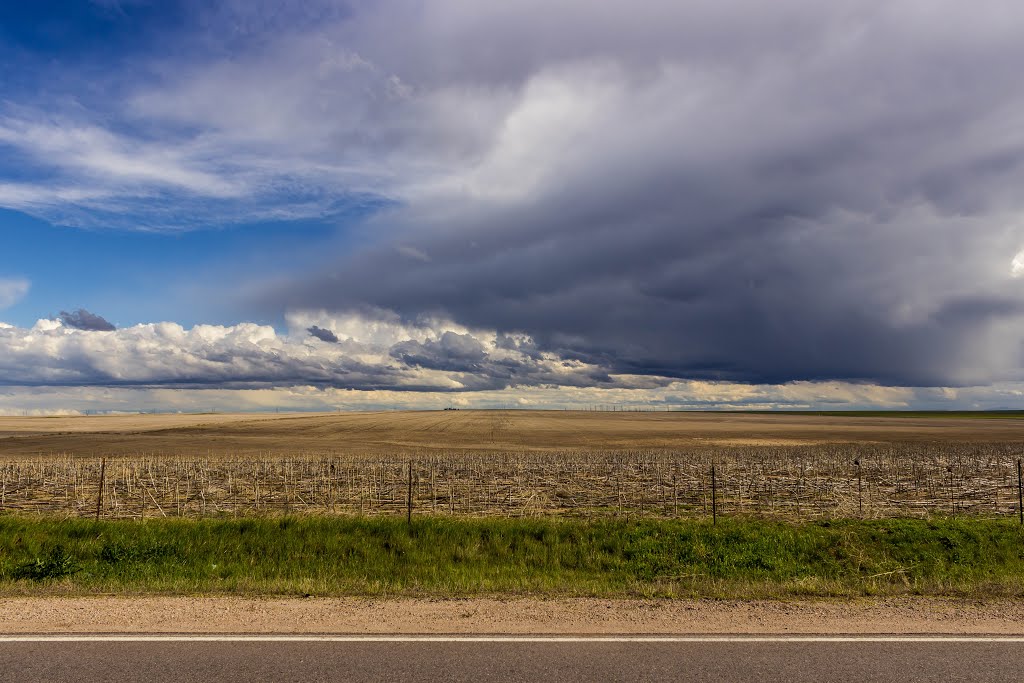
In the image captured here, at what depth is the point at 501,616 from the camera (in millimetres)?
10953

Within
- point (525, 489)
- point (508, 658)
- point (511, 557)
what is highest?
point (508, 658)

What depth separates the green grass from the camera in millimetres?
13258

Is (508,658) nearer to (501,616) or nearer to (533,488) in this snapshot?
(501,616)

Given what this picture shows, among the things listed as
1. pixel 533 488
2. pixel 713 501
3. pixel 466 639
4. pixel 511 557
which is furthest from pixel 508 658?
pixel 533 488

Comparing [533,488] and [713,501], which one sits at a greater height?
[713,501]

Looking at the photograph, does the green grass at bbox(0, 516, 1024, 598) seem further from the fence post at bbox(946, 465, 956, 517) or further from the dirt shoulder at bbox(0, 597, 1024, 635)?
the fence post at bbox(946, 465, 956, 517)

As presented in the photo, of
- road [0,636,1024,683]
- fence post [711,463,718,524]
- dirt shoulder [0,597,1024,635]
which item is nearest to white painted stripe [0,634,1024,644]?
road [0,636,1024,683]

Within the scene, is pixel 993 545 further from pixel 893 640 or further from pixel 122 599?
pixel 122 599

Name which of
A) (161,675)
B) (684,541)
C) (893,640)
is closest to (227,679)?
(161,675)

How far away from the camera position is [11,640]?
31.2ft

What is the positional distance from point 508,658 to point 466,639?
105 cm

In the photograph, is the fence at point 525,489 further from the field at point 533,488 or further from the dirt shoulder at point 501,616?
the dirt shoulder at point 501,616

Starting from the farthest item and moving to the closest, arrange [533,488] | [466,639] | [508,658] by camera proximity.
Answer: [533,488]
[466,639]
[508,658]

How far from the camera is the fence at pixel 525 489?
2781 centimetres
